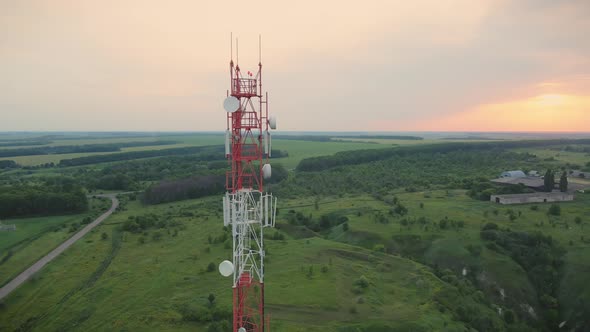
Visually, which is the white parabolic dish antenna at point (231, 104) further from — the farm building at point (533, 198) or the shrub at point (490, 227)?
the farm building at point (533, 198)

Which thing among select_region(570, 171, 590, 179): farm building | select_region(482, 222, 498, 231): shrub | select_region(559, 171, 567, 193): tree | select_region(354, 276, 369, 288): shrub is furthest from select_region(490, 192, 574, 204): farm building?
select_region(354, 276, 369, 288): shrub

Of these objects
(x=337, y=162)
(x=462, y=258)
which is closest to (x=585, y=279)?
(x=462, y=258)

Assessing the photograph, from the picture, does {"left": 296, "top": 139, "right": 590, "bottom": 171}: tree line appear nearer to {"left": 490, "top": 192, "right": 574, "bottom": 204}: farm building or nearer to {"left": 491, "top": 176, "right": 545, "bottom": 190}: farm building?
{"left": 491, "top": 176, "right": 545, "bottom": 190}: farm building

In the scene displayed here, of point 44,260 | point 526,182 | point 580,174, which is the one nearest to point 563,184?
point 526,182

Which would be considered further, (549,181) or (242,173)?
(549,181)

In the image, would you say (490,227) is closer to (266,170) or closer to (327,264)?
(327,264)

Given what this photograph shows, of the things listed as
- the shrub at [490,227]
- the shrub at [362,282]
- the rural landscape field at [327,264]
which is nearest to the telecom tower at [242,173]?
the rural landscape field at [327,264]
